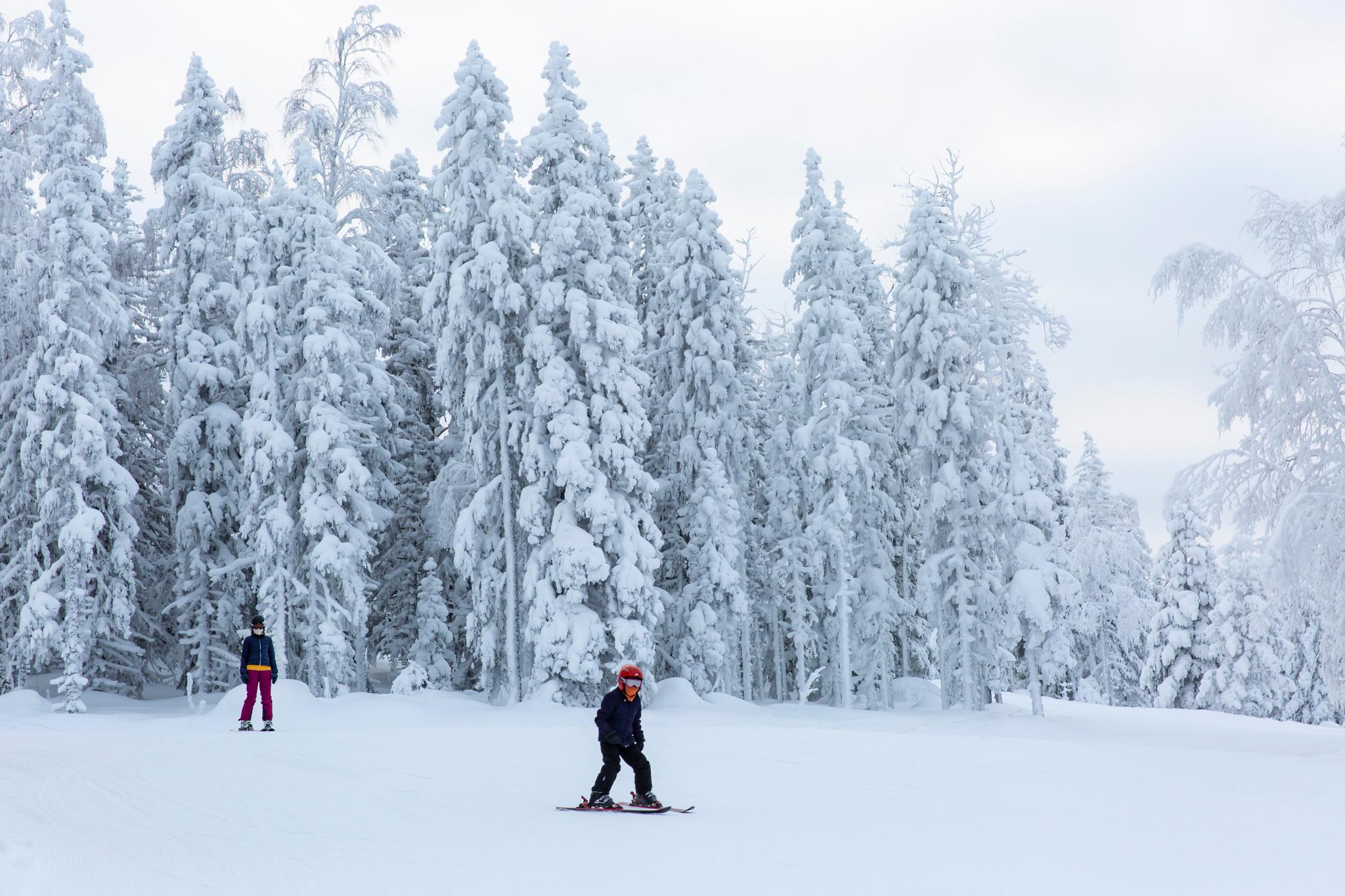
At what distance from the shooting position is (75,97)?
2667 centimetres

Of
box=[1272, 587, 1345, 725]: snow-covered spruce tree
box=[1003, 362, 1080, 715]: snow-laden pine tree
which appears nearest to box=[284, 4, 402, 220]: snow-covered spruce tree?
box=[1003, 362, 1080, 715]: snow-laden pine tree

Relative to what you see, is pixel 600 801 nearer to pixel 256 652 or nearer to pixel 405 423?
pixel 256 652

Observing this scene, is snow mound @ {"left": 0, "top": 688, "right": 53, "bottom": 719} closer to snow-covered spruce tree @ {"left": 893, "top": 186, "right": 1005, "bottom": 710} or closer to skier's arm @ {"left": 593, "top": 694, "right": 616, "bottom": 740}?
skier's arm @ {"left": 593, "top": 694, "right": 616, "bottom": 740}

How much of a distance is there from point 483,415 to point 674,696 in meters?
8.33

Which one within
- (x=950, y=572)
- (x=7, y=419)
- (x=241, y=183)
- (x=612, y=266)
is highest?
(x=241, y=183)

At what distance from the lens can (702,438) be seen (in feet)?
103

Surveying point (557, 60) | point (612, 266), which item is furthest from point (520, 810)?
point (557, 60)

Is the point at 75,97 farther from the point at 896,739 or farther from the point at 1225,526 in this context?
the point at 1225,526

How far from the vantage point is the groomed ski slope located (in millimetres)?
7688

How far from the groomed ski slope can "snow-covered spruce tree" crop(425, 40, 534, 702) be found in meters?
6.95

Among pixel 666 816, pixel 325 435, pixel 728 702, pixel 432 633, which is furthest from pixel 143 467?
pixel 666 816

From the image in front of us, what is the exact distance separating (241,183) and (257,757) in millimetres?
21645

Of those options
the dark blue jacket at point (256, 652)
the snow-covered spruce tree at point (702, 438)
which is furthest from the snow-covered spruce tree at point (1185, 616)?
the dark blue jacket at point (256, 652)

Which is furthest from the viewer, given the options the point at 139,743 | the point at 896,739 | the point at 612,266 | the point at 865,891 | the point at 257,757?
the point at 612,266
